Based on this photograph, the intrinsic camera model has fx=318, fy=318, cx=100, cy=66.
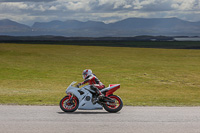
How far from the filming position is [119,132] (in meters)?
9.55

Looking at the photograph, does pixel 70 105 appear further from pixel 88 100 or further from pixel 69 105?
pixel 88 100

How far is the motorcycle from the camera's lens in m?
12.5

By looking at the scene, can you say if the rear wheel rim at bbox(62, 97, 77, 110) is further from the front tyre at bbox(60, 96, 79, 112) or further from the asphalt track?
the asphalt track

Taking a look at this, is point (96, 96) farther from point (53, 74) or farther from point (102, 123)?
point (53, 74)

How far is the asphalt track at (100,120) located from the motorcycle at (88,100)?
242 mm

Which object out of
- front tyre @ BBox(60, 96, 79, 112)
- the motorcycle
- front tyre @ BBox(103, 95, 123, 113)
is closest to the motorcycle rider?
the motorcycle

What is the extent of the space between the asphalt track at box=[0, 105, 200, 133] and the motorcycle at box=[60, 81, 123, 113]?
242mm

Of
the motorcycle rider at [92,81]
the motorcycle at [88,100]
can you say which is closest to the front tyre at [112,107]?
the motorcycle at [88,100]

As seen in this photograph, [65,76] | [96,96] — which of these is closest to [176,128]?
[96,96]

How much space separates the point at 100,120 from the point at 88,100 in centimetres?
160

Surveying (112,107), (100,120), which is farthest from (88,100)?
(100,120)

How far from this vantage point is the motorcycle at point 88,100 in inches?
494

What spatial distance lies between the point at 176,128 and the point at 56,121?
401 cm

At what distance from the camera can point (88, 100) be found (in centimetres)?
1256
